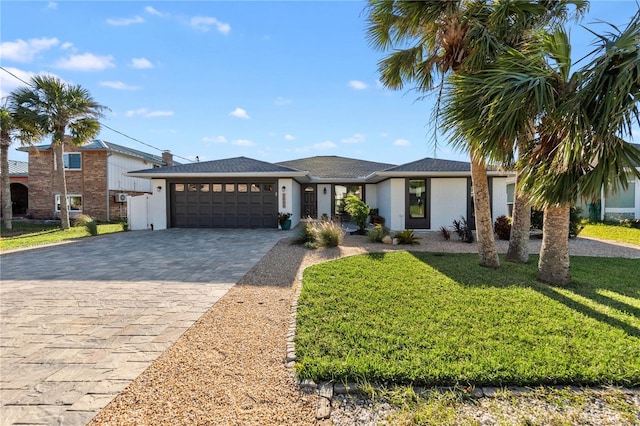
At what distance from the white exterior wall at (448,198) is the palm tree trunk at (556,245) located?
835cm

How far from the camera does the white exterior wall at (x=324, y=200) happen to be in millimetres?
18766

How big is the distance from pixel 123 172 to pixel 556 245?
24993 mm

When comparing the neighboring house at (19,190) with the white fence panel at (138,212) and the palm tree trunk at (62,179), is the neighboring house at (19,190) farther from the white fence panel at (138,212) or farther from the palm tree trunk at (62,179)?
the white fence panel at (138,212)

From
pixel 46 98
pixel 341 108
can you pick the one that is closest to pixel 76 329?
pixel 341 108

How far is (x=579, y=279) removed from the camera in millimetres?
6012

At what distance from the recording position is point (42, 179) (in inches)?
814

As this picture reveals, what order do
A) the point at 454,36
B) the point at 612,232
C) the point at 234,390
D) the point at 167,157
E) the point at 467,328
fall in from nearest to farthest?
1. the point at 234,390
2. the point at 467,328
3. the point at 454,36
4. the point at 612,232
5. the point at 167,157

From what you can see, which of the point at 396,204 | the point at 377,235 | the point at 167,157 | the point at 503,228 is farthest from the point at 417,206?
the point at 167,157

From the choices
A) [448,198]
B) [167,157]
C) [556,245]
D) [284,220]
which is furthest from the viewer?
[167,157]

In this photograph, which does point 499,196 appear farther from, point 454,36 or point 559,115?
point 559,115

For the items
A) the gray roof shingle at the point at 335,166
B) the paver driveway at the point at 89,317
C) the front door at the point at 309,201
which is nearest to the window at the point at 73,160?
the gray roof shingle at the point at 335,166

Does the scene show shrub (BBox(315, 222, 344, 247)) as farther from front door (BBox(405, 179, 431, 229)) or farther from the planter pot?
front door (BBox(405, 179, 431, 229))

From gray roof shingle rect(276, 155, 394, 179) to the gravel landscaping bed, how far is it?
566 inches

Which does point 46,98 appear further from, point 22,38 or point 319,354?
point 319,354
